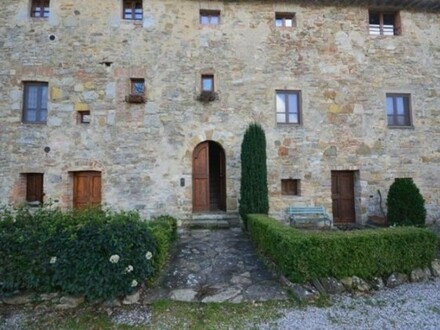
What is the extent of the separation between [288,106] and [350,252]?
5.81 meters

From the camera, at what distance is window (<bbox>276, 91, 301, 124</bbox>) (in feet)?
30.2

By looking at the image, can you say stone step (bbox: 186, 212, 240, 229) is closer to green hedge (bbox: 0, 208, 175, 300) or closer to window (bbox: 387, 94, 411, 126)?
green hedge (bbox: 0, 208, 175, 300)

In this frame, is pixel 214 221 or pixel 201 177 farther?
pixel 201 177

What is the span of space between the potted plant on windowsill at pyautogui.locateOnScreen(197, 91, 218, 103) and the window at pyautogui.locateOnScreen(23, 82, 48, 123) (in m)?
4.89

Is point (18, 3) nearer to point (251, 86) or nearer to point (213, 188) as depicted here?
point (251, 86)

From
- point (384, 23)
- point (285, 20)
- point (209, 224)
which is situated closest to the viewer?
point (209, 224)

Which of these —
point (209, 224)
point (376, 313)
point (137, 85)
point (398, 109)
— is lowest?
point (376, 313)

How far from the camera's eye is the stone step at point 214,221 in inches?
324

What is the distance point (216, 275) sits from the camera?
199 inches

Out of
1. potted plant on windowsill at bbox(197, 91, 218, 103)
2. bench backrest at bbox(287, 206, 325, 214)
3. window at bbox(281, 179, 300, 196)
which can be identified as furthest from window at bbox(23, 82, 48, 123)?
bench backrest at bbox(287, 206, 325, 214)

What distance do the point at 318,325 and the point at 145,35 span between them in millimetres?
8979

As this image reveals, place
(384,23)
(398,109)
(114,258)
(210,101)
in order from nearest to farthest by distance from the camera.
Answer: (114,258), (210,101), (398,109), (384,23)

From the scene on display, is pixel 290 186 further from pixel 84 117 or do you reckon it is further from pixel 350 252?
pixel 84 117

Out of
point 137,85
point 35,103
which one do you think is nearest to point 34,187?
A: point 35,103
